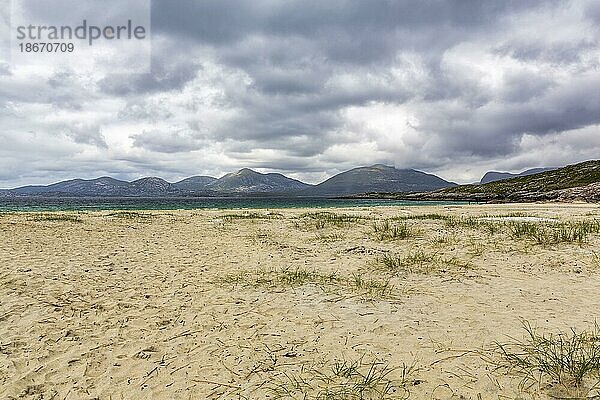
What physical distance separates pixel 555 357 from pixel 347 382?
10.3ft

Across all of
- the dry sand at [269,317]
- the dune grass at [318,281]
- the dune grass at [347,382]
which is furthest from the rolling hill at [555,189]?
the dune grass at [347,382]

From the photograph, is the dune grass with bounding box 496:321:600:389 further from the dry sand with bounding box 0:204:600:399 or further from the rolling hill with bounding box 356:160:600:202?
the rolling hill with bounding box 356:160:600:202

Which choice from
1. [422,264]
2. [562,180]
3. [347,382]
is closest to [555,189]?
[562,180]

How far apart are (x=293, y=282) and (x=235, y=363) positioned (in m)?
4.64

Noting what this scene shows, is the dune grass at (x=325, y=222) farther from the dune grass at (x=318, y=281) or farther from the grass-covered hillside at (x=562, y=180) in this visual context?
the grass-covered hillside at (x=562, y=180)

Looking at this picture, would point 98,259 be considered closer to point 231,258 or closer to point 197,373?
point 231,258

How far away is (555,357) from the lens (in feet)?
17.1

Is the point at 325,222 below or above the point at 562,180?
below

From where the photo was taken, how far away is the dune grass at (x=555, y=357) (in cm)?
483

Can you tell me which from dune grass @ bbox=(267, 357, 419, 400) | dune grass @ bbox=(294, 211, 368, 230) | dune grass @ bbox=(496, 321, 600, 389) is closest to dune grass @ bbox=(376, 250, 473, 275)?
dune grass @ bbox=(496, 321, 600, 389)

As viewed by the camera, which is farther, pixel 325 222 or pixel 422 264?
pixel 325 222

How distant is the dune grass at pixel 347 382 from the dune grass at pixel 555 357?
1.59 metres

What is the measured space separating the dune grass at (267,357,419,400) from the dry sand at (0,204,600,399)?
34 millimetres

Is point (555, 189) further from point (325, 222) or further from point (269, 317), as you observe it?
point (269, 317)
